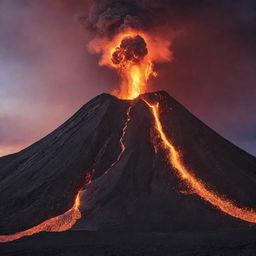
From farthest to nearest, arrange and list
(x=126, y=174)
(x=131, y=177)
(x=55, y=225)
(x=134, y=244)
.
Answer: (x=126, y=174) → (x=131, y=177) → (x=55, y=225) → (x=134, y=244)

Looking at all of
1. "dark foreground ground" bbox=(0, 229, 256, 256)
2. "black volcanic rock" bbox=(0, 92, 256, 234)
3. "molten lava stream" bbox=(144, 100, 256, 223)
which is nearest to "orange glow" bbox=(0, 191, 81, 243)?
"black volcanic rock" bbox=(0, 92, 256, 234)

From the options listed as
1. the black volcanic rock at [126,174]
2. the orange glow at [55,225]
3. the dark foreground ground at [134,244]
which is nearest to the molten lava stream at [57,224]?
the orange glow at [55,225]

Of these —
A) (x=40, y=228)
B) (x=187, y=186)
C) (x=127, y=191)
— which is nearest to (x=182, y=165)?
(x=187, y=186)

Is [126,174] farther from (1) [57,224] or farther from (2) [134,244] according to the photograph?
(2) [134,244]

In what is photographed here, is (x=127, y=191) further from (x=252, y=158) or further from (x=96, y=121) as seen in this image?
(x=252, y=158)

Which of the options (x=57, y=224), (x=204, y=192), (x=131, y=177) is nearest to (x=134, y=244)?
(x=57, y=224)

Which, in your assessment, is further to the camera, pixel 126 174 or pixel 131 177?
pixel 126 174

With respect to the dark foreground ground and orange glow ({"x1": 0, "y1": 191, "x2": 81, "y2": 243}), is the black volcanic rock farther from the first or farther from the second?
the dark foreground ground
